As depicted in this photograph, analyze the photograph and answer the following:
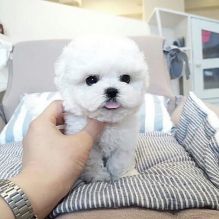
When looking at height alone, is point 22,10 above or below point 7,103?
above

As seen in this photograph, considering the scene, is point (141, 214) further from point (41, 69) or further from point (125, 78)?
point (41, 69)

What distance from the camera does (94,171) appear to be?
24.8 inches

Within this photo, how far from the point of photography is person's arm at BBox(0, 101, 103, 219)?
0.47 m

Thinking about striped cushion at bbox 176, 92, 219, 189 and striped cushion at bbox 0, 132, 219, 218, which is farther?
striped cushion at bbox 176, 92, 219, 189

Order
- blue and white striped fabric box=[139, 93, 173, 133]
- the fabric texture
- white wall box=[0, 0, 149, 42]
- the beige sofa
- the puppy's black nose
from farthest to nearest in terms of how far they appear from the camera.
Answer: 1. white wall box=[0, 0, 149, 42]
2. the beige sofa
3. blue and white striped fabric box=[139, 93, 173, 133]
4. the puppy's black nose
5. the fabric texture

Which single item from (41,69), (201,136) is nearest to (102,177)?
(201,136)

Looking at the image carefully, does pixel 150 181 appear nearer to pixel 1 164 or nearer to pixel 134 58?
pixel 134 58

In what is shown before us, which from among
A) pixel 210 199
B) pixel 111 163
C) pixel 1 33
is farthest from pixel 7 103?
pixel 210 199

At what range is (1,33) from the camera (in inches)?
66.0

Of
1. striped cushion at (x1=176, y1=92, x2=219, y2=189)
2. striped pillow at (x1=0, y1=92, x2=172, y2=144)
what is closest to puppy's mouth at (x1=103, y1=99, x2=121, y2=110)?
striped cushion at (x1=176, y1=92, x2=219, y2=189)

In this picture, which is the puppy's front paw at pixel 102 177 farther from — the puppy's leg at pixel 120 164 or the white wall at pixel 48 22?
the white wall at pixel 48 22

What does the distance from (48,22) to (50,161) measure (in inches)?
55.9

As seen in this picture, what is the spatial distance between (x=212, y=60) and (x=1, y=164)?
1611 millimetres

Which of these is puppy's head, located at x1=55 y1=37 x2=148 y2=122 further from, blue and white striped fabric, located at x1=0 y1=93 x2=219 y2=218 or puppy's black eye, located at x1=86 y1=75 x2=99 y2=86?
blue and white striped fabric, located at x1=0 y1=93 x2=219 y2=218
